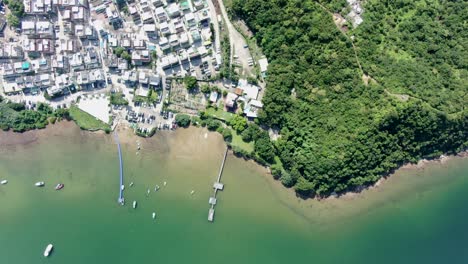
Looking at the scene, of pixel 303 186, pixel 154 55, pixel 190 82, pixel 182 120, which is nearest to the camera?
pixel 303 186

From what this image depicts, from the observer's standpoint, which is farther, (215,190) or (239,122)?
(215,190)

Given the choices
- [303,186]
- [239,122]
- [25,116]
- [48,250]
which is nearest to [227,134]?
[239,122]

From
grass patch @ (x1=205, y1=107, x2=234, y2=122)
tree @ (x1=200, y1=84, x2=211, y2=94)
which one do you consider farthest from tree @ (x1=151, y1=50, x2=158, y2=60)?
grass patch @ (x1=205, y1=107, x2=234, y2=122)

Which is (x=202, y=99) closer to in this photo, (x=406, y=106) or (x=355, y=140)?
(x=355, y=140)

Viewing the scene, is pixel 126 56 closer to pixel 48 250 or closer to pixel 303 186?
pixel 48 250

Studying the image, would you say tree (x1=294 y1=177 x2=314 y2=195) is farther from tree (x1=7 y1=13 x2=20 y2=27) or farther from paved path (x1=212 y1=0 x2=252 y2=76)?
tree (x1=7 y1=13 x2=20 y2=27)
